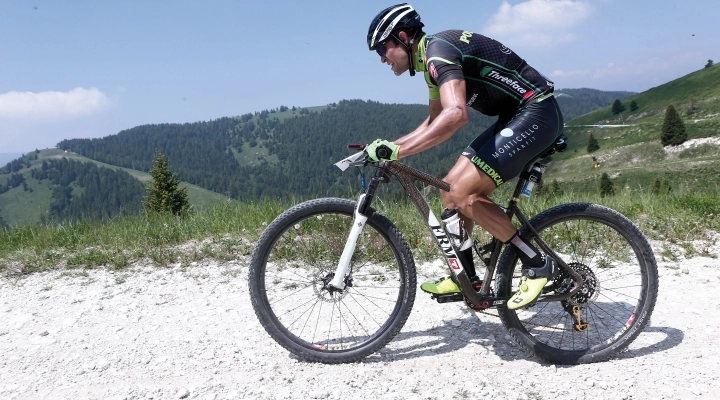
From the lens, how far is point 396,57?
152 inches

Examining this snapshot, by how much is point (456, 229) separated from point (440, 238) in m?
0.15

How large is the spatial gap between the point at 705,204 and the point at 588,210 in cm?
453

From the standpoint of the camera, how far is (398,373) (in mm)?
3648

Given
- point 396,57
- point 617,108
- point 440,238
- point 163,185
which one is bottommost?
point 163,185

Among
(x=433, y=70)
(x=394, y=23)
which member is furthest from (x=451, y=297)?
(x=394, y=23)

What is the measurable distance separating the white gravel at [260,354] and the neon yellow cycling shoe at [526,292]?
1.59 feet

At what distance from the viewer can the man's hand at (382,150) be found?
A: 3545 mm

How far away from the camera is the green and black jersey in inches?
143

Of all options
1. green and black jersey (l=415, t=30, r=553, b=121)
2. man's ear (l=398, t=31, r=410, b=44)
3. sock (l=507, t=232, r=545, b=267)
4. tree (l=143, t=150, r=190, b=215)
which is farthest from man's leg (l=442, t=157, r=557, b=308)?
tree (l=143, t=150, r=190, b=215)

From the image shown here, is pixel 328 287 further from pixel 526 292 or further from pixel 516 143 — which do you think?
pixel 516 143

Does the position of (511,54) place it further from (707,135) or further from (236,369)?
(707,135)

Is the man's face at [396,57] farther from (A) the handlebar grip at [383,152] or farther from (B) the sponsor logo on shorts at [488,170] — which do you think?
(B) the sponsor logo on shorts at [488,170]

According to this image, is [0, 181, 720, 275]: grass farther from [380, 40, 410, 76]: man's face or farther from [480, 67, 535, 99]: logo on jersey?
[480, 67, 535, 99]: logo on jersey

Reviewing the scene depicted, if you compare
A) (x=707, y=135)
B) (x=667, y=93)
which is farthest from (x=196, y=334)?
(x=667, y=93)
